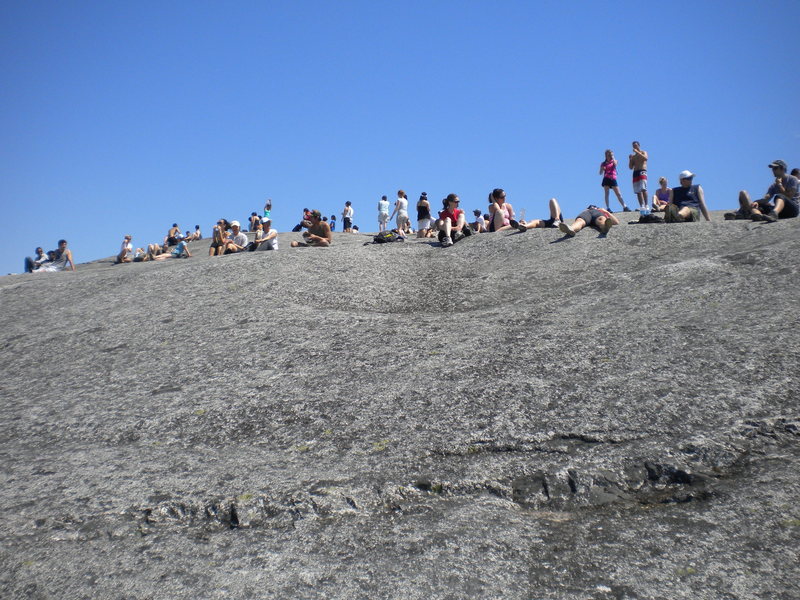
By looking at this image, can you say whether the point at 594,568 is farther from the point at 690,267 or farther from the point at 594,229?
the point at 594,229

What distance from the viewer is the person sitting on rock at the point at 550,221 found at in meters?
15.6

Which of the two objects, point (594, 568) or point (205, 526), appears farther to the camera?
point (205, 526)

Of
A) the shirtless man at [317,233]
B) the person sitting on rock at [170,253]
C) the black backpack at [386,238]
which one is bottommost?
the black backpack at [386,238]

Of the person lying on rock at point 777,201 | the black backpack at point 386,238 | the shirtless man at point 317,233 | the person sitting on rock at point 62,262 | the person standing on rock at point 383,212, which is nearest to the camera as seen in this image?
the person lying on rock at point 777,201

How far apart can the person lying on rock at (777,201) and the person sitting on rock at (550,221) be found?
419 cm

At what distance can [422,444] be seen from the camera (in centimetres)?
588

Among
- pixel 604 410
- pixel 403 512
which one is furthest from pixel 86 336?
pixel 604 410

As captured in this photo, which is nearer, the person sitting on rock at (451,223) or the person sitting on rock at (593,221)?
the person sitting on rock at (593,221)

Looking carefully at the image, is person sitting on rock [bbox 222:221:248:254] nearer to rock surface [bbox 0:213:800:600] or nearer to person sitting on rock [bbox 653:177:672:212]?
rock surface [bbox 0:213:800:600]

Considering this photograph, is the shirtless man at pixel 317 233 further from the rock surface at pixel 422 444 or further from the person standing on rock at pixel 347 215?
the person standing on rock at pixel 347 215

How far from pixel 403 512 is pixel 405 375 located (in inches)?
103

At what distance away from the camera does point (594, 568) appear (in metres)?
4.18

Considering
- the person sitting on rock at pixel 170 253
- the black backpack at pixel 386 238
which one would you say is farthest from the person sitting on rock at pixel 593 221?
the person sitting on rock at pixel 170 253

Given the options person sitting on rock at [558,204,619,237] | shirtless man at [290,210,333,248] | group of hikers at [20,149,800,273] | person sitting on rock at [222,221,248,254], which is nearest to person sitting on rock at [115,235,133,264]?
group of hikers at [20,149,800,273]
